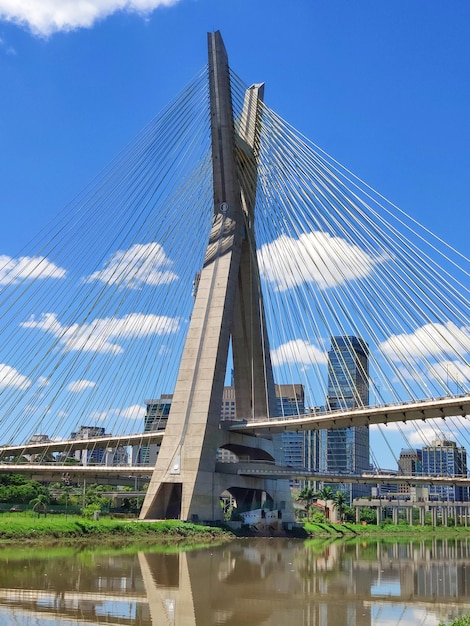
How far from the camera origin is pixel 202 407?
40656 mm

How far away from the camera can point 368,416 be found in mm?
39500

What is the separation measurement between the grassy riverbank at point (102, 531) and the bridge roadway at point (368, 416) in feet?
25.8

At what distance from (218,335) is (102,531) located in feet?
47.3

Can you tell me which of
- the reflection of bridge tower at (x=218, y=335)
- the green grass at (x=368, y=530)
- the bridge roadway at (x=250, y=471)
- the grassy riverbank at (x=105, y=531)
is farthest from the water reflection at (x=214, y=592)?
the green grass at (x=368, y=530)

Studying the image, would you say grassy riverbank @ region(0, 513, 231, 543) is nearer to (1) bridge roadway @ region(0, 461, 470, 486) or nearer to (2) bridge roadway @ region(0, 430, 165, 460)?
(1) bridge roadway @ region(0, 461, 470, 486)

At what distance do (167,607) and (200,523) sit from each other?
2514 centimetres

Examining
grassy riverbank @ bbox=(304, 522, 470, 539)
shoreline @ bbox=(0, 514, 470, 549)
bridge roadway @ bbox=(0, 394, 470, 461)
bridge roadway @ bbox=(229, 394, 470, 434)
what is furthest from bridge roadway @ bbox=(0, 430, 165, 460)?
grassy riverbank @ bbox=(304, 522, 470, 539)

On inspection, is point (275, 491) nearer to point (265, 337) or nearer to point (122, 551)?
point (265, 337)

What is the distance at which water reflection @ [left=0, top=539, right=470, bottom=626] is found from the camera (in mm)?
12945

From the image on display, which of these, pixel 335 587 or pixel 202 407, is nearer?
pixel 335 587

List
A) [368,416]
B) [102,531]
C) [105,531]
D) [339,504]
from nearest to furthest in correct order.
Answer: [102,531] < [105,531] < [368,416] < [339,504]

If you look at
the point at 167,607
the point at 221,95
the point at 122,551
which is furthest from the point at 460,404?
the point at 167,607

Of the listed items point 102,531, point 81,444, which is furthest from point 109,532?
point 81,444

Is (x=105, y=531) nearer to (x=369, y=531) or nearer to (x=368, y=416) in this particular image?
(x=368, y=416)
